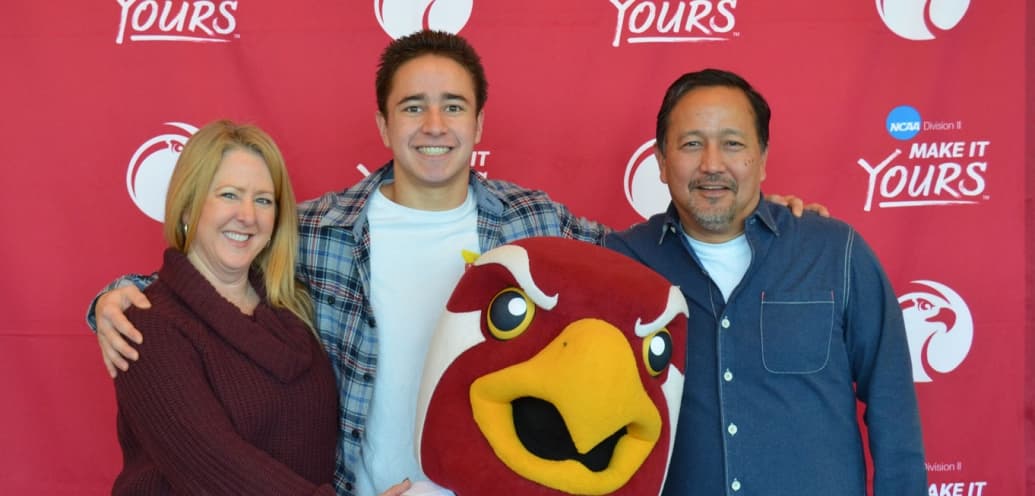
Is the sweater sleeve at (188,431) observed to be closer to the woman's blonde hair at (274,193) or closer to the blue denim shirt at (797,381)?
the woman's blonde hair at (274,193)

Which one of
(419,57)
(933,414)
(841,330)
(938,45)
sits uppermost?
(938,45)

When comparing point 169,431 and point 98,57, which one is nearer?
point 169,431

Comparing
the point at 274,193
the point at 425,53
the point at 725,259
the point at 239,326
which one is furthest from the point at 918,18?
the point at 239,326

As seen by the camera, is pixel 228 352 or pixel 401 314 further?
pixel 401 314

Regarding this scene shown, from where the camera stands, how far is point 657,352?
1.56 meters

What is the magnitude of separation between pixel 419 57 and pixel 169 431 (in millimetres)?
993

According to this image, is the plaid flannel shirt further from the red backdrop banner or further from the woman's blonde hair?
the red backdrop banner

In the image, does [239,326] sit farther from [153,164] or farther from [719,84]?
[153,164]

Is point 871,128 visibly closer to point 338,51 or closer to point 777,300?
point 777,300

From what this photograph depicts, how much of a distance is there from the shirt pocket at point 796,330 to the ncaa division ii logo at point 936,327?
110cm

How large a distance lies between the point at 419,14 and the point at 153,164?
3.12 feet

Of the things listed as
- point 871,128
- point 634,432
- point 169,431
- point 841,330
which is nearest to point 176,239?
point 169,431

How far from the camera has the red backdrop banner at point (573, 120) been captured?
278 centimetres

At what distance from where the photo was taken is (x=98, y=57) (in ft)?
9.14
